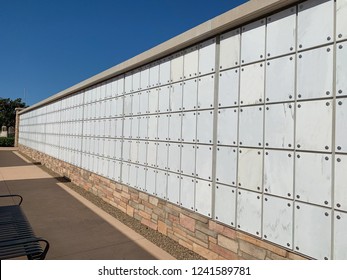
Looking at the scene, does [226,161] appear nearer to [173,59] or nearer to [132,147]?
[173,59]

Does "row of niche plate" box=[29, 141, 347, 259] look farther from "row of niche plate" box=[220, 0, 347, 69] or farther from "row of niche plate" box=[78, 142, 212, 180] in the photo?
"row of niche plate" box=[220, 0, 347, 69]

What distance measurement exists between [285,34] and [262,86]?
513 mm

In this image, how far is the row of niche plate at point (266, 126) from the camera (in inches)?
→ 97.2

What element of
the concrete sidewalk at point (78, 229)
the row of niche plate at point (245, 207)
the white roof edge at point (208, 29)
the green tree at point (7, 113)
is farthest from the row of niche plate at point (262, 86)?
the green tree at point (7, 113)

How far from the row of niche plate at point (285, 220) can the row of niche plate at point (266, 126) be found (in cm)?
51

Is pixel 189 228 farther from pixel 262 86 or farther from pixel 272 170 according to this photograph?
pixel 262 86

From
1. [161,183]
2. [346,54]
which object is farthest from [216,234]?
[346,54]

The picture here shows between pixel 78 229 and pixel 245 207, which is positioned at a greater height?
pixel 245 207

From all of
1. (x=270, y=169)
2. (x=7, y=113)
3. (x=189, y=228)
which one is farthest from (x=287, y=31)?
(x=7, y=113)

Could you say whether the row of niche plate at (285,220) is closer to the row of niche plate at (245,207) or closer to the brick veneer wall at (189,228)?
the row of niche plate at (245,207)

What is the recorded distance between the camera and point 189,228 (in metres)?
3.98

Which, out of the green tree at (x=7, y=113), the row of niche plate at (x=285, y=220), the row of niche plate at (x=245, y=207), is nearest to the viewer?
the row of niche plate at (x=285, y=220)

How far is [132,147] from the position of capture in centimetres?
564

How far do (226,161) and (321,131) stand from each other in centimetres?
117
